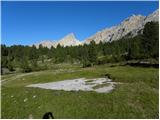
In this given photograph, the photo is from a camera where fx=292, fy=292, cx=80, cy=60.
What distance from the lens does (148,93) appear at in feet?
99.8

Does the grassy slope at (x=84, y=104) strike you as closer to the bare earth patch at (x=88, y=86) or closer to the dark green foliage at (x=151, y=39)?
the bare earth patch at (x=88, y=86)

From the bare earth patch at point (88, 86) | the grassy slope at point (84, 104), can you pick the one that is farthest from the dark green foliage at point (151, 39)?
the grassy slope at point (84, 104)

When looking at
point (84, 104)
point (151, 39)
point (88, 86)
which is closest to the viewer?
point (84, 104)

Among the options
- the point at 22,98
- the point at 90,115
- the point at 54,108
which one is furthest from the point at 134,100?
the point at 22,98

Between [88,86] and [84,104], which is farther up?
[88,86]

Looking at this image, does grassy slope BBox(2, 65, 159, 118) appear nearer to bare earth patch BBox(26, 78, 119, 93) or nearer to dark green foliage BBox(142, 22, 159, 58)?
bare earth patch BBox(26, 78, 119, 93)

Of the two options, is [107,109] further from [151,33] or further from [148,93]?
[151,33]

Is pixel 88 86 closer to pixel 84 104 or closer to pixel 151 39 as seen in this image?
pixel 84 104

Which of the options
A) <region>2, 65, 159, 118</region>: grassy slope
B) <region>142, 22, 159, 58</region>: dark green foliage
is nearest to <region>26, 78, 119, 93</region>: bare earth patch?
<region>2, 65, 159, 118</region>: grassy slope

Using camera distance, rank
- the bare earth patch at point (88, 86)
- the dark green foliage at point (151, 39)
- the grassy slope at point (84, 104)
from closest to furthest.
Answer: the grassy slope at point (84, 104) < the bare earth patch at point (88, 86) < the dark green foliage at point (151, 39)

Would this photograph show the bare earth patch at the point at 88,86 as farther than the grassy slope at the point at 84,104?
Yes

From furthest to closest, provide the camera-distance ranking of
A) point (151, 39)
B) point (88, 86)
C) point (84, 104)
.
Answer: point (151, 39), point (88, 86), point (84, 104)

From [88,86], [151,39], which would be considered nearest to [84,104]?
[88,86]

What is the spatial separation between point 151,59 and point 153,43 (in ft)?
21.2
